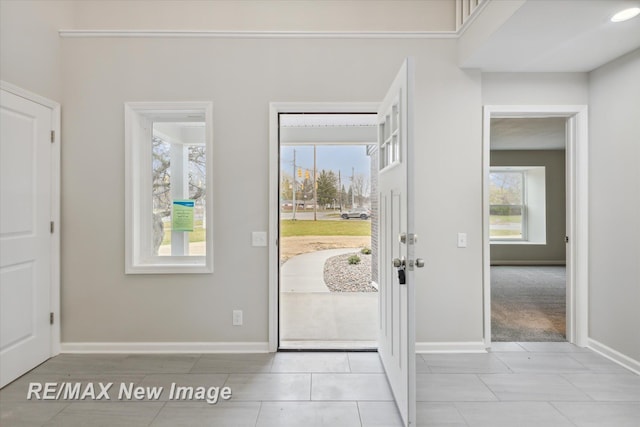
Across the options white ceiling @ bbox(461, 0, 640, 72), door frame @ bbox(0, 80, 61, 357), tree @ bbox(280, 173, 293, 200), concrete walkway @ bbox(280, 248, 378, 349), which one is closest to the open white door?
concrete walkway @ bbox(280, 248, 378, 349)

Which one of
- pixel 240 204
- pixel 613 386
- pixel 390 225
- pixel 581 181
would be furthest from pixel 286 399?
pixel 581 181

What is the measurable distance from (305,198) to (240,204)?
7.49 ft

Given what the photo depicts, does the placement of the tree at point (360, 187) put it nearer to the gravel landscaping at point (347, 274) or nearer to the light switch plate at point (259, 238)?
the gravel landscaping at point (347, 274)

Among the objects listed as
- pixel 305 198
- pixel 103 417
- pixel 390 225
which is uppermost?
pixel 305 198

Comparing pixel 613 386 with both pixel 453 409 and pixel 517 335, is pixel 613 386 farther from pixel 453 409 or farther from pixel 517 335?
pixel 453 409

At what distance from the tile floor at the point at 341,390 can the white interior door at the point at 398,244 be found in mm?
246

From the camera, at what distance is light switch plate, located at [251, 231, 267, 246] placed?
2.89 meters

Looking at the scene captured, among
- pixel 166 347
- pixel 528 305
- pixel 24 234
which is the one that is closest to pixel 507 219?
pixel 528 305

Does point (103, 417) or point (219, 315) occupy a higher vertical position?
point (219, 315)

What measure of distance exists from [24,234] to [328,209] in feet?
11.6

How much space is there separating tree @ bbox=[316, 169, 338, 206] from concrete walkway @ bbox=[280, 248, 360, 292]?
824mm

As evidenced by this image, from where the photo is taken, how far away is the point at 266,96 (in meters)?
2.91

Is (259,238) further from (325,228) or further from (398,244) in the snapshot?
(325,228)

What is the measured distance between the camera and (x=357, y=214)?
530 cm
